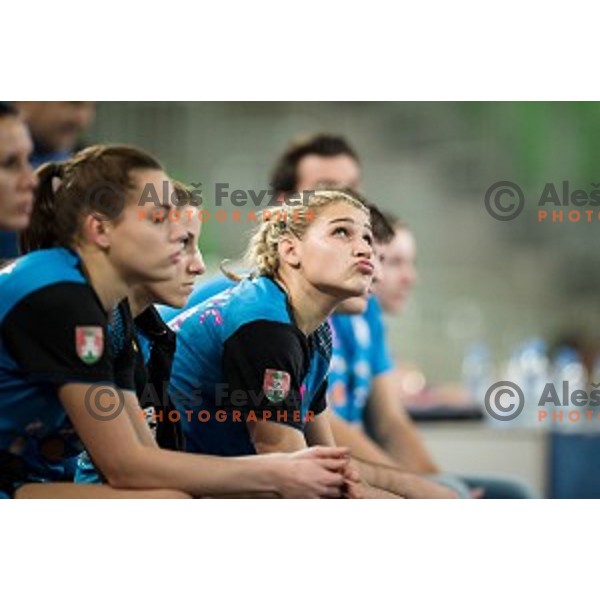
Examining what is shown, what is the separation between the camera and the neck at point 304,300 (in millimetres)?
1810

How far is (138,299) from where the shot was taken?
174cm

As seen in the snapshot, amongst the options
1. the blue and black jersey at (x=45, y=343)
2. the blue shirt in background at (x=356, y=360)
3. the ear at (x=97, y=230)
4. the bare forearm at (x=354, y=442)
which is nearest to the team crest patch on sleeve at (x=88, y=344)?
the blue and black jersey at (x=45, y=343)

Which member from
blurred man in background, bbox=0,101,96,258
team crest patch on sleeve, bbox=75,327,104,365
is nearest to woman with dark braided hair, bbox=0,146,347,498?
team crest patch on sleeve, bbox=75,327,104,365

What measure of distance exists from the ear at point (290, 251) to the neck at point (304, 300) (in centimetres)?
2

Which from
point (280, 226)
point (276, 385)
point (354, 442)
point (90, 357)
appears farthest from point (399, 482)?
point (90, 357)

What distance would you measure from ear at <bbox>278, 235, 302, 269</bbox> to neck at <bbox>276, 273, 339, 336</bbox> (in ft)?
0.06

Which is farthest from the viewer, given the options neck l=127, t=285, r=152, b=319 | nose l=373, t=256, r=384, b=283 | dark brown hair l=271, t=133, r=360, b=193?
dark brown hair l=271, t=133, r=360, b=193

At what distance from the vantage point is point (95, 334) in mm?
1648

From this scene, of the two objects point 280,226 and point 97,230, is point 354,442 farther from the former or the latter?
point 97,230

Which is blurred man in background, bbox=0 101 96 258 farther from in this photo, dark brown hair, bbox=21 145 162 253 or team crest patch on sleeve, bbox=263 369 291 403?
team crest patch on sleeve, bbox=263 369 291 403

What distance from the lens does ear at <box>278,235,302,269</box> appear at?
182cm

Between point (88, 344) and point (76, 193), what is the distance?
0.18 m
